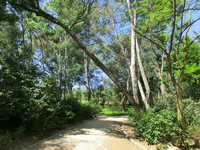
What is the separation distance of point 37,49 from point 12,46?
251 inches

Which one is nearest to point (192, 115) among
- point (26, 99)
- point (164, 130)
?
point (164, 130)

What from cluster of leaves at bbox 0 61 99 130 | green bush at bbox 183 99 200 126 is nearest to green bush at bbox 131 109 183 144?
green bush at bbox 183 99 200 126

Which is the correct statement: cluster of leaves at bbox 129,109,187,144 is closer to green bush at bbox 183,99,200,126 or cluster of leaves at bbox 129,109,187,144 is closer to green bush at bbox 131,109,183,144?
green bush at bbox 131,109,183,144

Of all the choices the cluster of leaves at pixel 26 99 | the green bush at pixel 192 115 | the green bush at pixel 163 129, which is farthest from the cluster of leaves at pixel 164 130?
the cluster of leaves at pixel 26 99

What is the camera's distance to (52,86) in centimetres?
669

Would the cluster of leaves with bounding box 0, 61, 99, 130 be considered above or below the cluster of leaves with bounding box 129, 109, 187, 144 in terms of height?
above

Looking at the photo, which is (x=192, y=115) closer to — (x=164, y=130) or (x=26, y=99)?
(x=164, y=130)

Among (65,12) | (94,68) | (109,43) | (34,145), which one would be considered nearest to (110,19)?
(109,43)

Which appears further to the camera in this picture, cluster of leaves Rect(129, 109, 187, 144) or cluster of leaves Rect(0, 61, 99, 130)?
cluster of leaves Rect(0, 61, 99, 130)

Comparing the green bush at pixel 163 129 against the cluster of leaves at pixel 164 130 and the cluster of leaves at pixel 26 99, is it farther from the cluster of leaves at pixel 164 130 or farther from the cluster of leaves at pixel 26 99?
the cluster of leaves at pixel 26 99

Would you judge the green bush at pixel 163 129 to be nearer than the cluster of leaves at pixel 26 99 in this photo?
Yes

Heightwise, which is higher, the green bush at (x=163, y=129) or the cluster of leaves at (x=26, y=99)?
the cluster of leaves at (x=26, y=99)

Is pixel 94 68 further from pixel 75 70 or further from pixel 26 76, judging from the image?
pixel 26 76

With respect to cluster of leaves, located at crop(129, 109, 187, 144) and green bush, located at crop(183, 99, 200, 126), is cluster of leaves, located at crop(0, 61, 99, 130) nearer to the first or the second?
cluster of leaves, located at crop(129, 109, 187, 144)
